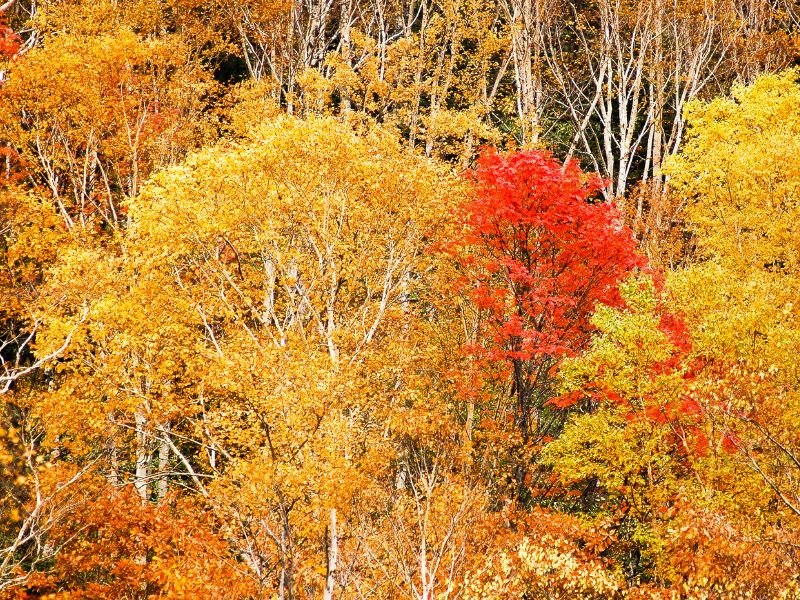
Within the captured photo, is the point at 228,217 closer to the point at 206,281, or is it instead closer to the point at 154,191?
the point at 154,191

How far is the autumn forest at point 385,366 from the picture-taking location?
1396 centimetres

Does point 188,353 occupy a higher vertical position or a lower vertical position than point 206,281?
lower

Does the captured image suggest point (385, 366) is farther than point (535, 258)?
No

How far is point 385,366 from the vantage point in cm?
1744

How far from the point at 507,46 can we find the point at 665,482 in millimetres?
18796

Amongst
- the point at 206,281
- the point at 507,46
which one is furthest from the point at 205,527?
the point at 507,46

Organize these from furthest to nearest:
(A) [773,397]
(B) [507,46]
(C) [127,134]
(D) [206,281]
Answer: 1. (B) [507,46]
2. (C) [127,134]
3. (D) [206,281]
4. (A) [773,397]

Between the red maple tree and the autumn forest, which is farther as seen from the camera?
the red maple tree

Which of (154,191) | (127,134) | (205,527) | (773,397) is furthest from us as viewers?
(127,134)

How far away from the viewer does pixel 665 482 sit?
643 inches

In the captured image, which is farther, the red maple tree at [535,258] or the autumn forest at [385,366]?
the red maple tree at [535,258]

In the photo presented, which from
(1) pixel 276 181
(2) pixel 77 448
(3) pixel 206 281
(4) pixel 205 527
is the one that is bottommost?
(4) pixel 205 527

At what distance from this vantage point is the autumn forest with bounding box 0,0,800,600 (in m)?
14.0

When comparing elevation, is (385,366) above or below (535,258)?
below
